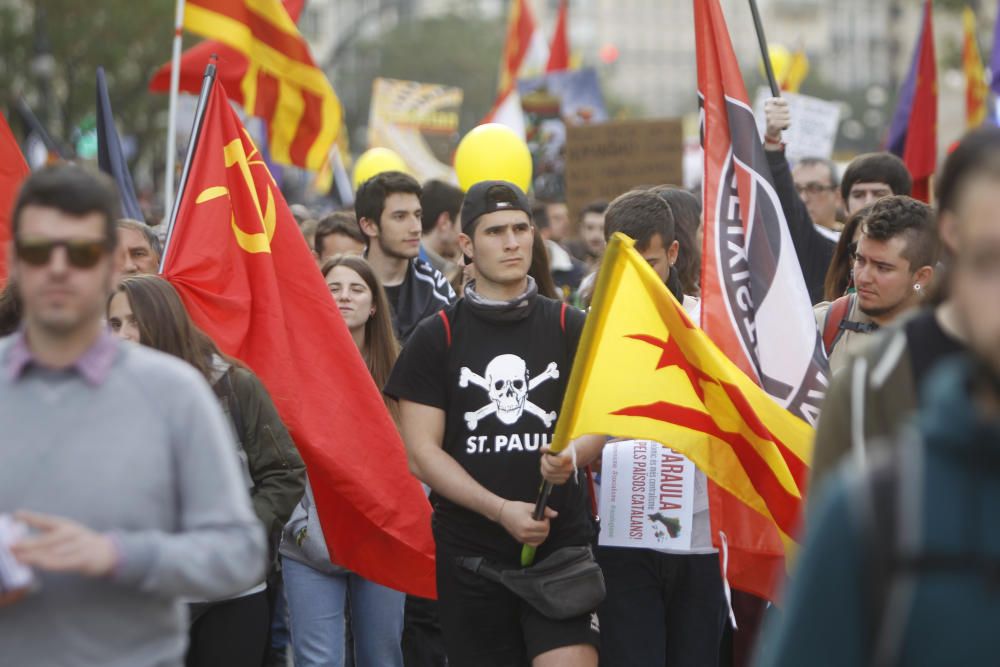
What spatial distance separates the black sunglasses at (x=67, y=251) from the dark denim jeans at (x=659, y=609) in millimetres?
3262

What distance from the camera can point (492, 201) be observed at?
5934 mm

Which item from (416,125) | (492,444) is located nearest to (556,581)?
(492,444)

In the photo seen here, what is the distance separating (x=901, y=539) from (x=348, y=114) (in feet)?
200

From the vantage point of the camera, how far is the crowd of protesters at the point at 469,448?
2.23 meters

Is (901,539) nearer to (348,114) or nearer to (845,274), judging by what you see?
(845,274)

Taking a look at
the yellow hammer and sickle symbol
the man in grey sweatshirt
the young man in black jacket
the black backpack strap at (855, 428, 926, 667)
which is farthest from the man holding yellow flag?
the black backpack strap at (855, 428, 926, 667)

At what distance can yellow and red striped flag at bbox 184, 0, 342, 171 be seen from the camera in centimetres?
983

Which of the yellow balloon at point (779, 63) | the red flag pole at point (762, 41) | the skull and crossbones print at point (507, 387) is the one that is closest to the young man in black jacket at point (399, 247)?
the red flag pole at point (762, 41)

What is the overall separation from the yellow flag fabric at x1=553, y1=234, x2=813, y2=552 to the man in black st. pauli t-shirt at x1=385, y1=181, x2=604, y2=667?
A: 15.0 inches

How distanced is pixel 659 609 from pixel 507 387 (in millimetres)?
1168

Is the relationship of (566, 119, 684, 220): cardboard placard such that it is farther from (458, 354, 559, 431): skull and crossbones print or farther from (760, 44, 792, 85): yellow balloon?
(458, 354, 559, 431): skull and crossbones print

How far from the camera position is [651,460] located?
20.1ft

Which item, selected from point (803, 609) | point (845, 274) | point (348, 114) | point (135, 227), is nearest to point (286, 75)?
point (135, 227)

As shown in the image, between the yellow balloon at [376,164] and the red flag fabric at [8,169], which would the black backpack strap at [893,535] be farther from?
the yellow balloon at [376,164]
